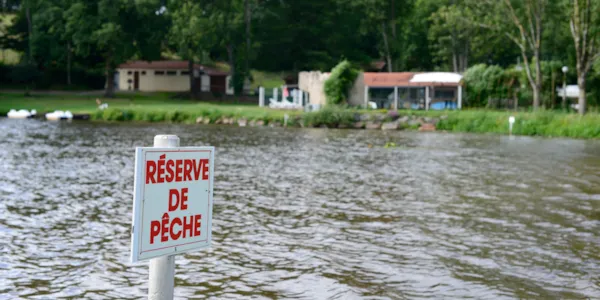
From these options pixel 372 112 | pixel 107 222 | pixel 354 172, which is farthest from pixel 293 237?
pixel 372 112

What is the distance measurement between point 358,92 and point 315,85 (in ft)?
14.0

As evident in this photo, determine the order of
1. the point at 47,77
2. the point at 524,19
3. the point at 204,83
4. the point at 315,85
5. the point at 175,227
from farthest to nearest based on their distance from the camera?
the point at 204,83 < the point at 47,77 < the point at 315,85 < the point at 524,19 < the point at 175,227

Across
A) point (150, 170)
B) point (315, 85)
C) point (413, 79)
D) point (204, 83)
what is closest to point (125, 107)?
point (315, 85)

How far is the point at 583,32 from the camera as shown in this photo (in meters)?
46.3

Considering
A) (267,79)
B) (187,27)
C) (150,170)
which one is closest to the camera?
(150,170)

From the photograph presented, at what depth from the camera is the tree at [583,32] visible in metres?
45.0

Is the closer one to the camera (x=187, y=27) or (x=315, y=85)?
(x=315, y=85)

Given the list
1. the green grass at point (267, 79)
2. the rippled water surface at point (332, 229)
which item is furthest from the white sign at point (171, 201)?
the green grass at point (267, 79)

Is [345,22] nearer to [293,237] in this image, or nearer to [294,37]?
[294,37]

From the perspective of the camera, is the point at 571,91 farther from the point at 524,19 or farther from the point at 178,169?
the point at 178,169

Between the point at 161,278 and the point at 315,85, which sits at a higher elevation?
the point at 315,85

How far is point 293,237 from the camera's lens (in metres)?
12.0

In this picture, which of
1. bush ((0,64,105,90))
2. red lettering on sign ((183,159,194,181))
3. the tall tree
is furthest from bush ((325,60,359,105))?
red lettering on sign ((183,159,194,181))

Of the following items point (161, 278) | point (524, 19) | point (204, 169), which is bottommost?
point (161, 278)
